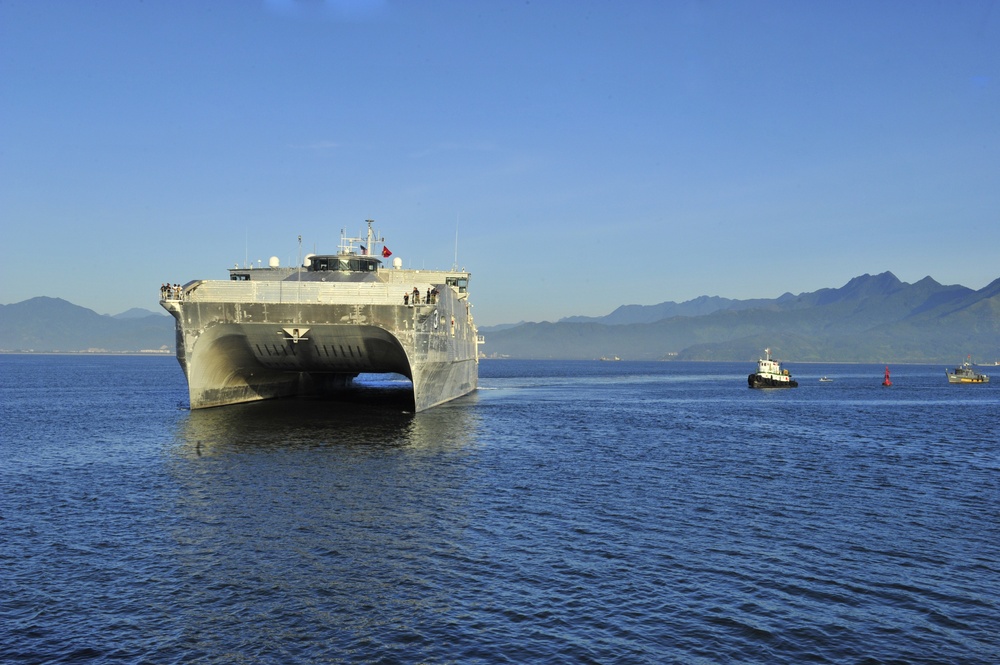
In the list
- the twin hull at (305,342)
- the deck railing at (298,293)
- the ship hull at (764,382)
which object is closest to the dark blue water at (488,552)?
the twin hull at (305,342)

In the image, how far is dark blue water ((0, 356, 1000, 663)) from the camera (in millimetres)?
13297

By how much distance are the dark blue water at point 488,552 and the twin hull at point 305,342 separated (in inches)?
284

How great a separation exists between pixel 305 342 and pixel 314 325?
10.6 ft

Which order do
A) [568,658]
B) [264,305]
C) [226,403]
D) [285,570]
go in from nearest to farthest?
[568,658], [285,570], [264,305], [226,403]

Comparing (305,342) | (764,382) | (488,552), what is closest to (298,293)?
(305,342)

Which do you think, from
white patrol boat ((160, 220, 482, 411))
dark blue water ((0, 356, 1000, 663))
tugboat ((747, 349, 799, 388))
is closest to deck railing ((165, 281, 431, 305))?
white patrol boat ((160, 220, 482, 411))

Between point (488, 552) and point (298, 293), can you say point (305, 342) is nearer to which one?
point (298, 293)

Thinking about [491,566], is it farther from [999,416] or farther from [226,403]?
[999,416]

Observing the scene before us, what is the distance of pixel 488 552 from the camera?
18500mm

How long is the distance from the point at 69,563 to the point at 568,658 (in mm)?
12000

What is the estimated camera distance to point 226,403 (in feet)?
179

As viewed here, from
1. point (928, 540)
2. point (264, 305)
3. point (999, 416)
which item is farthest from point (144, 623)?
point (999, 416)

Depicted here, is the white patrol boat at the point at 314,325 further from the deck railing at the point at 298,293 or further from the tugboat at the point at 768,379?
the tugboat at the point at 768,379

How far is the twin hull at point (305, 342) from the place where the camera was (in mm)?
42219
